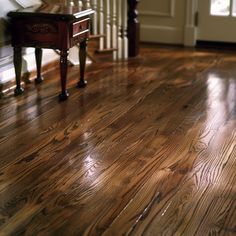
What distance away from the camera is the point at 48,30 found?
334 centimetres

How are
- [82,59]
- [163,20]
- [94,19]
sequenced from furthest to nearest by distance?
[163,20], [94,19], [82,59]

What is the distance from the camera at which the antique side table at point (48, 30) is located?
3.31 m

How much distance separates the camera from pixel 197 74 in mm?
4148

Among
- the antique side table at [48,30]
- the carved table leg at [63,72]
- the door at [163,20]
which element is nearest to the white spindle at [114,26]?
the door at [163,20]

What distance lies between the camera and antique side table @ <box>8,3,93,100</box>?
3.31 metres

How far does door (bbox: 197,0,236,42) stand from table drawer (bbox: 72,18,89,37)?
1.82 metres

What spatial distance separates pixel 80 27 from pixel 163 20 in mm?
1946

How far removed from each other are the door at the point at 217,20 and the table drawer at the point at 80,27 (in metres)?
1.82

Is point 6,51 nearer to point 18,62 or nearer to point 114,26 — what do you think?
point 18,62

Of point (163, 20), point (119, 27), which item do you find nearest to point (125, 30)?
point (119, 27)

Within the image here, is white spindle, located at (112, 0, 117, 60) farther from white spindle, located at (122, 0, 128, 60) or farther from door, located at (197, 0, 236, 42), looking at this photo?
door, located at (197, 0, 236, 42)

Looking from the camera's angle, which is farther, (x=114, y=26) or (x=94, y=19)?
(x=114, y=26)

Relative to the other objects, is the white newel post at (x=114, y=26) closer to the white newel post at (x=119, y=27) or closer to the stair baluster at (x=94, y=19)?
the white newel post at (x=119, y=27)

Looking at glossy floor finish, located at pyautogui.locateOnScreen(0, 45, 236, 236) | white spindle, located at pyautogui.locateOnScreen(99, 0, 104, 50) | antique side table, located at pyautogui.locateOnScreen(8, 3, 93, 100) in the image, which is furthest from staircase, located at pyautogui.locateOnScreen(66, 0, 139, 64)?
antique side table, located at pyautogui.locateOnScreen(8, 3, 93, 100)
